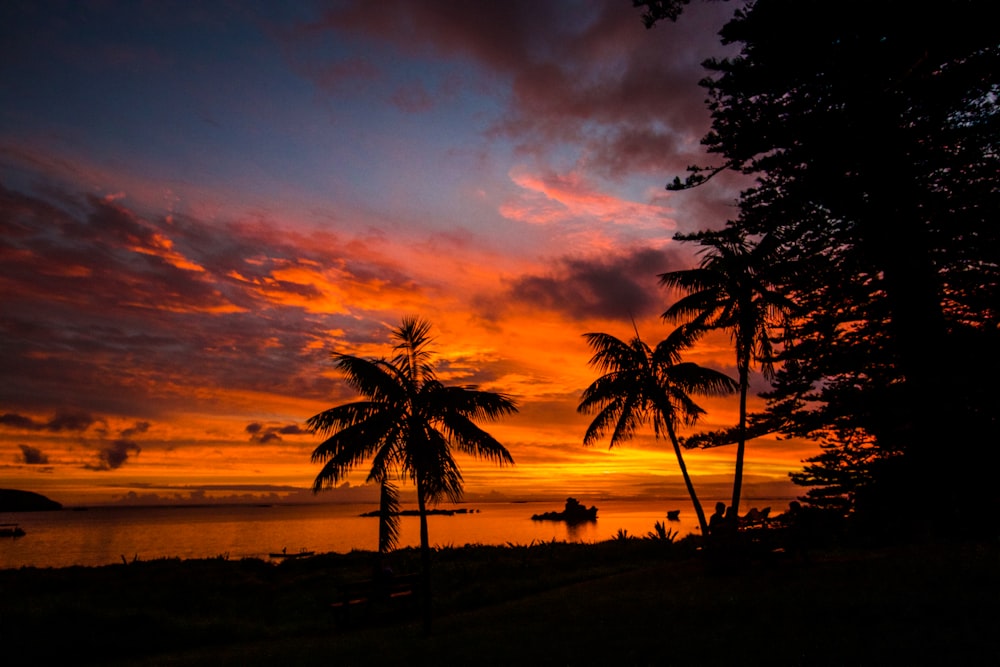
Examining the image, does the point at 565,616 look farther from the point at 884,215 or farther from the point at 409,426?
the point at 884,215

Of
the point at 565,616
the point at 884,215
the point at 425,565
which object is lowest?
the point at 565,616

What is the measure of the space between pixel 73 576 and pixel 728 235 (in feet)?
81.1

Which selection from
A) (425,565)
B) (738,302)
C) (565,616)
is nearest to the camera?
(565,616)

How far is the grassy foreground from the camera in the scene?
26.2 ft

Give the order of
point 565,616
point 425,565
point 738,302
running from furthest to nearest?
point 738,302 → point 425,565 → point 565,616

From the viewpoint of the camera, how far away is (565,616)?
38.4ft

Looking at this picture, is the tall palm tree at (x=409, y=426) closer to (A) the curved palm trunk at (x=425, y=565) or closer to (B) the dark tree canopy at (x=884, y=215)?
(A) the curved palm trunk at (x=425, y=565)

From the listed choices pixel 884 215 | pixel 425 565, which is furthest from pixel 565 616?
pixel 884 215

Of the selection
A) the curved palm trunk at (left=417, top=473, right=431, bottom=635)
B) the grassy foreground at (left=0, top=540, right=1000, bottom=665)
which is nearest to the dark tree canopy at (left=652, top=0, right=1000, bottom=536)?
the grassy foreground at (left=0, top=540, right=1000, bottom=665)

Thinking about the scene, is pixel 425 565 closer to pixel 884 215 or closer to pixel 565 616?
pixel 565 616

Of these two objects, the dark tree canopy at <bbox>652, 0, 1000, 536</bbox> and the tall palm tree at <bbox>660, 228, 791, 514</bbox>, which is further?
the tall palm tree at <bbox>660, 228, 791, 514</bbox>

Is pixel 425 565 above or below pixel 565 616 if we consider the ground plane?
above

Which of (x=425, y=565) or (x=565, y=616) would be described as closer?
(x=565, y=616)

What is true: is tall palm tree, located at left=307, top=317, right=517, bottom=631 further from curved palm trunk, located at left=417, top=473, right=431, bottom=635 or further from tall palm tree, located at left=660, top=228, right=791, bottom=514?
tall palm tree, located at left=660, top=228, right=791, bottom=514
